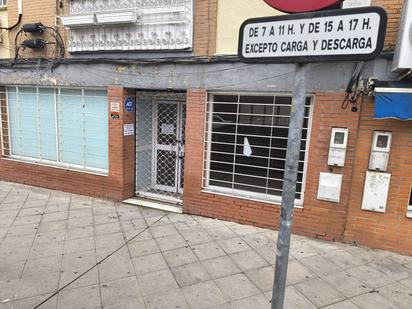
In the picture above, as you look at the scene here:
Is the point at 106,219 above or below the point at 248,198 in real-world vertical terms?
below

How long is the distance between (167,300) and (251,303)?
3.01ft

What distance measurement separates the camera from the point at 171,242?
4.73m

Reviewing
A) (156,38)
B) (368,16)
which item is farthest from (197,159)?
(368,16)

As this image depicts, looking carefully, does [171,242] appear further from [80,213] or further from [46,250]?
[80,213]

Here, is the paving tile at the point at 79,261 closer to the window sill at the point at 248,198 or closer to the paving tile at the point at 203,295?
the paving tile at the point at 203,295

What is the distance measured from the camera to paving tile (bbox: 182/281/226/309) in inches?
130

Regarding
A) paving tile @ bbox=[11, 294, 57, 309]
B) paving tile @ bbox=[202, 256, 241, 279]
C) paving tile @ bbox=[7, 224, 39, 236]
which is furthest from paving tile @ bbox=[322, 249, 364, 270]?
paving tile @ bbox=[7, 224, 39, 236]

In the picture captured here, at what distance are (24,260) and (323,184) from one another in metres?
4.39

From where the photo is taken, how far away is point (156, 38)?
5.57 metres

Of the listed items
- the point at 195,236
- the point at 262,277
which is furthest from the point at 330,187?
the point at 195,236

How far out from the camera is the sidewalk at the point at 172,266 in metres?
3.39

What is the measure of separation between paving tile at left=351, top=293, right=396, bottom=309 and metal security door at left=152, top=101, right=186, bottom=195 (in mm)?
4028

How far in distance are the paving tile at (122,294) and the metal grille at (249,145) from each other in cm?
246

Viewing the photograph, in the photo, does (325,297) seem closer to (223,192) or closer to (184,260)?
(184,260)
